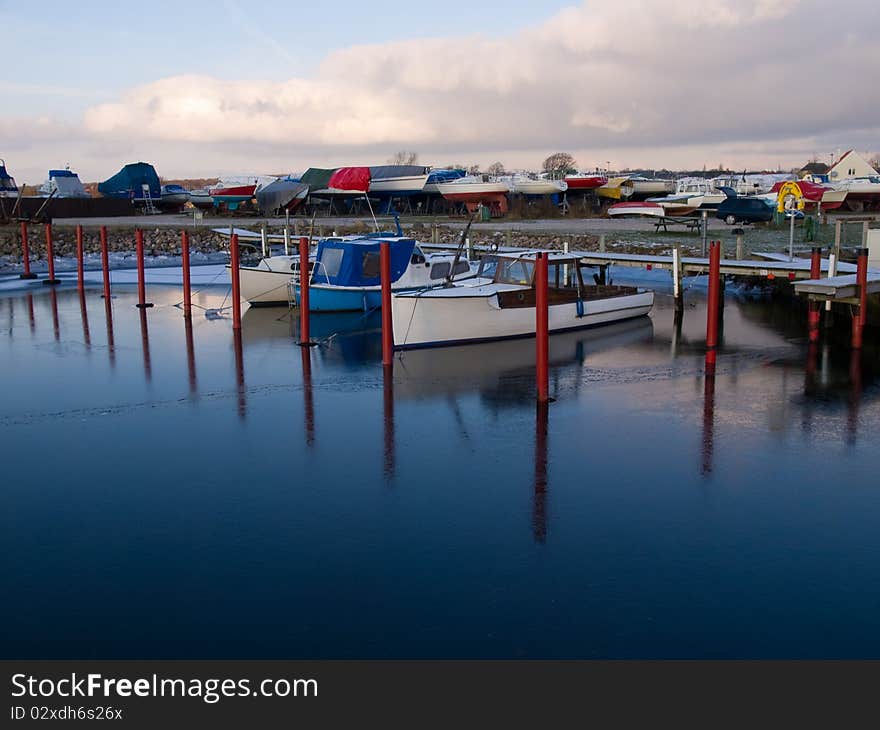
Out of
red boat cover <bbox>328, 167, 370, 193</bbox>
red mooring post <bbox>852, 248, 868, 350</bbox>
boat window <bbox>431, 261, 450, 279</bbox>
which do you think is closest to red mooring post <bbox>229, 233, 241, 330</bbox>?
boat window <bbox>431, 261, 450, 279</bbox>

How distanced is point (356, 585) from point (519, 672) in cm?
195

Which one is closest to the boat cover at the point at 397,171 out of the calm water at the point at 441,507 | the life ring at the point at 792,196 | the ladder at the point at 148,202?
the ladder at the point at 148,202

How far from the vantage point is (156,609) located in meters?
8.10

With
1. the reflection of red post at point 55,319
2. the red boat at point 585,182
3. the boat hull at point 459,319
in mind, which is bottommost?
the reflection of red post at point 55,319

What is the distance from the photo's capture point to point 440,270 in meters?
23.9

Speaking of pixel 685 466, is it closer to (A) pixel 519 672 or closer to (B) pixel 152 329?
(A) pixel 519 672

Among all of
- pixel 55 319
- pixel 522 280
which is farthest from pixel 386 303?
pixel 55 319

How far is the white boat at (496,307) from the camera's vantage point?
63.6 feet

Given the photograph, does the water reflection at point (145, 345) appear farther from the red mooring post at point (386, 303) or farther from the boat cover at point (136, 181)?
the boat cover at point (136, 181)

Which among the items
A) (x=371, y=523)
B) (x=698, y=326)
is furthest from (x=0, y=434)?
(x=698, y=326)

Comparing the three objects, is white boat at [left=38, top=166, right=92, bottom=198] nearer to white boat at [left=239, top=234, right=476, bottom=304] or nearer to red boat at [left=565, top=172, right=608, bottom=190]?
red boat at [left=565, top=172, right=608, bottom=190]

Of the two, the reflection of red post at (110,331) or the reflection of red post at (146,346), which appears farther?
the reflection of red post at (110,331)

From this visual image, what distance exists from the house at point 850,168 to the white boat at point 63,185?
56.4 metres

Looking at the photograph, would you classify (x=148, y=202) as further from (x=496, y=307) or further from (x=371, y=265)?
(x=496, y=307)
